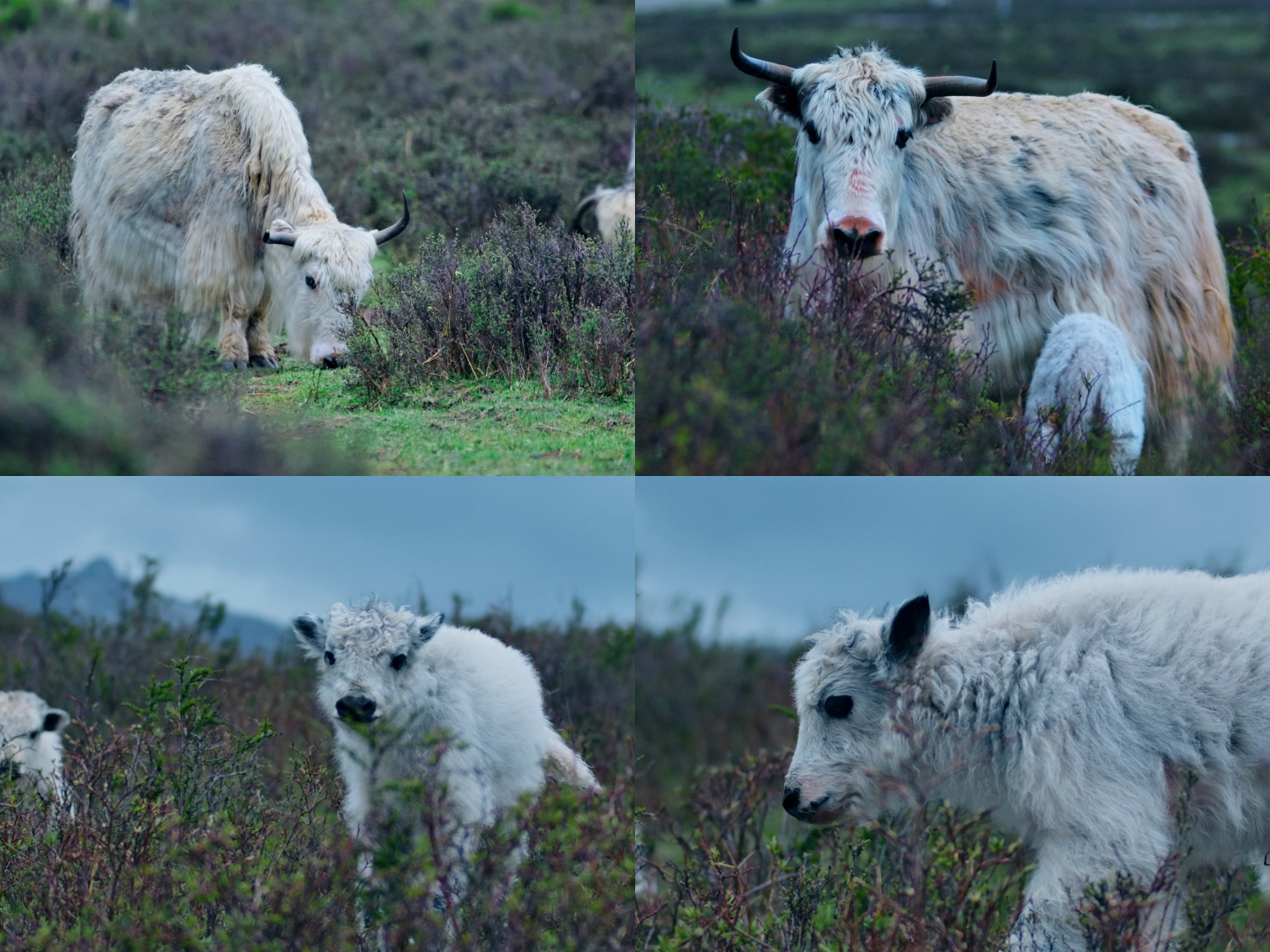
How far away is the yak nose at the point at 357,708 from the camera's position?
5234 mm

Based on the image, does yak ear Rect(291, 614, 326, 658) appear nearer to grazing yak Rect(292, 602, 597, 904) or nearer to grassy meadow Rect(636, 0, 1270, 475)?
grazing yak Rect(292, 602, 597, 904)

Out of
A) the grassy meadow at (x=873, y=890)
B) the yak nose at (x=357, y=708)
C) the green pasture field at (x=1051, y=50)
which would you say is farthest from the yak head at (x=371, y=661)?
the green pasture field at (x=1051, y=50)

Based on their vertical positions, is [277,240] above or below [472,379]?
above

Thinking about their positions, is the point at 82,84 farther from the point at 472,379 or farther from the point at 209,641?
the point at 472,379

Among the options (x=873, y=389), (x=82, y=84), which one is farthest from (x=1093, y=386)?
(x=82, y=84)

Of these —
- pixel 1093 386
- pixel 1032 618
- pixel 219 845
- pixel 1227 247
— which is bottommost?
pixel 219 845

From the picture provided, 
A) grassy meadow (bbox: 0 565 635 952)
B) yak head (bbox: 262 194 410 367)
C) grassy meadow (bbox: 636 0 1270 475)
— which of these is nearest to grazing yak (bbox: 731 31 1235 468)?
grassy meadow (bbox: 636 0 1270 475)

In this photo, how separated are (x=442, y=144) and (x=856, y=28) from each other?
17.3 m

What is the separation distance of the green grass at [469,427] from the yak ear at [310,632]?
76 centimetres

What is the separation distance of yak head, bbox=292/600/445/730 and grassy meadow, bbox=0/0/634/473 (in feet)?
2.33

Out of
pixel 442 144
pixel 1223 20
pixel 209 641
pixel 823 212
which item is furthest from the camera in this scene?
pixel 1223 20

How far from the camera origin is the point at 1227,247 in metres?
8.82

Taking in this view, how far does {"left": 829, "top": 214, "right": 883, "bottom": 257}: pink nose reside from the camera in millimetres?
5816

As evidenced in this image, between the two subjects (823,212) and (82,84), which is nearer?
(823,212)
